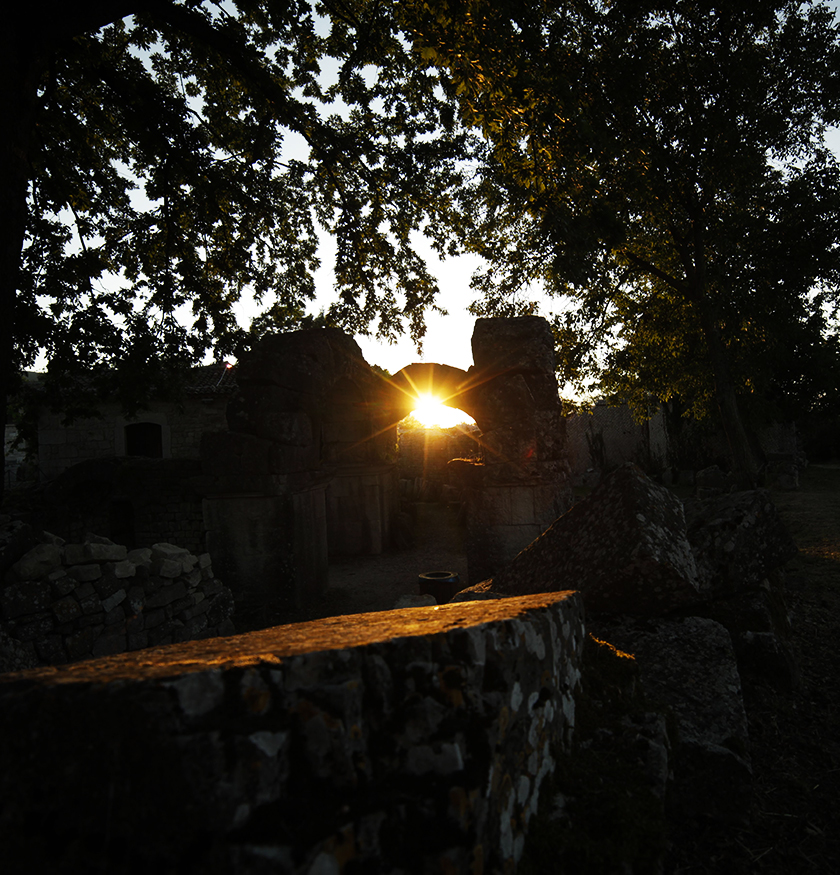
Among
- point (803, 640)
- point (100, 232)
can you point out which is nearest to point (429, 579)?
point (803, 640)

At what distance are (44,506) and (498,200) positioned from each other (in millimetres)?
9192

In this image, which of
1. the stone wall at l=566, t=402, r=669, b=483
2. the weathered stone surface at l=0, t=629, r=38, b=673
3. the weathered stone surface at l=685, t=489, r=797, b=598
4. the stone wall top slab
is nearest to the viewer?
the stone wall top slab

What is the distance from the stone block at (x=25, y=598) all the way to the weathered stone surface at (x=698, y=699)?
3949 millimetres

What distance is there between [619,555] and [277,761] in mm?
2222

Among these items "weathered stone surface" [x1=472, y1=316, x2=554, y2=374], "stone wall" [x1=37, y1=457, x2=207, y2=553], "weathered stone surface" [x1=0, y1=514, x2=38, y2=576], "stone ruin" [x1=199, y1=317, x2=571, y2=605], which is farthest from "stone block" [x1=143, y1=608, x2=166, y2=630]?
"weathered stone surface" [x1=472, y1=316, x2=554, y2=374]

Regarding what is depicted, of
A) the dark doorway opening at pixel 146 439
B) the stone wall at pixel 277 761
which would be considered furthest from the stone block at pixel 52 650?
the dark doorway opening at pixel 146 439

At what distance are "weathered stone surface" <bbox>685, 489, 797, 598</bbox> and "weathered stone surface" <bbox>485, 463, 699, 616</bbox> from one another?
546mm

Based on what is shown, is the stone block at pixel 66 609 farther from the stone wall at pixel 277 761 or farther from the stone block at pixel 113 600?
the stone wall at pixel 277 761

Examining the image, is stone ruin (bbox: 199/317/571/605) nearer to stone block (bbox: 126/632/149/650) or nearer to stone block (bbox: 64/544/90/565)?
stone block (bbox: 126/632/149/650)

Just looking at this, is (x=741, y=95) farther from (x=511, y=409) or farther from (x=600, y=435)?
(x=600, y=435)

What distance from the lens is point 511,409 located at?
8.31 metres

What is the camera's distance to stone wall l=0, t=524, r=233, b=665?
A: 414 centimetres

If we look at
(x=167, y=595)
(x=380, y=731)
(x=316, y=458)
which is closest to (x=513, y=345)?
(x=316, y=458)

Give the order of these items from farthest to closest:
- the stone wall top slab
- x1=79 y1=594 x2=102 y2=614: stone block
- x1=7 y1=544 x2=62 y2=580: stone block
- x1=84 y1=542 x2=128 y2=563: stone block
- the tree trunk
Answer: the tree trunk
x1=84 y1=542 x2=128 y2=563: stone block
x1=79 y1=594 x2=102 y2=614: stone block
x1=7 y1=544 x2=62 y2=580: stone block
the stone wall top slab
